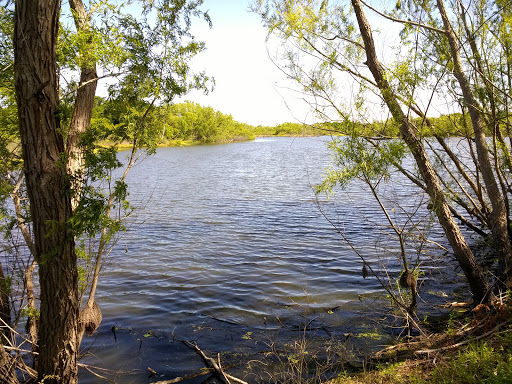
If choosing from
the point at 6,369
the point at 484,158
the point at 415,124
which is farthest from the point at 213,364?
the point at 484,158

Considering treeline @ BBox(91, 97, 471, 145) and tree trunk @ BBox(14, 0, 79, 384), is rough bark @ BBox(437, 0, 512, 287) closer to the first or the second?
treeline @ BBox(91, 97, 471, 145)

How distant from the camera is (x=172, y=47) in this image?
Answer: 666cm

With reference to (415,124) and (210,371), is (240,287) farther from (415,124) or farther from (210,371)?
(415,124)

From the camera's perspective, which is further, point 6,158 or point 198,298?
point 198,298

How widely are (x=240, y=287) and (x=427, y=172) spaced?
5089 mm

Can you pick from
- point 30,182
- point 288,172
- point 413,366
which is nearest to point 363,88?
point 413,366

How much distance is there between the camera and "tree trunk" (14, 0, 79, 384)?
4.27m

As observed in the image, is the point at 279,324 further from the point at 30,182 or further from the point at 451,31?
the point at 451,31

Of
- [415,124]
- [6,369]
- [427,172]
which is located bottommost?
[6,369]

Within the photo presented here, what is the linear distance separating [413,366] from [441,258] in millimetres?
6655

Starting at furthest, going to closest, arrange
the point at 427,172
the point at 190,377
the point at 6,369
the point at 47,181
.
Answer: the point at 427,172
the point at 190,377
the point at 6,369
the point at 47,181

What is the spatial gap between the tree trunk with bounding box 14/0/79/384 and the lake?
5.46 ft

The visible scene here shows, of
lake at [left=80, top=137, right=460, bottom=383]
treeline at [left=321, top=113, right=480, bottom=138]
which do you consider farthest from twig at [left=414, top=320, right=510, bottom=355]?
treeline at [left=321, top=113, right=480, bottom=138]

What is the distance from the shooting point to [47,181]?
4.48 m
